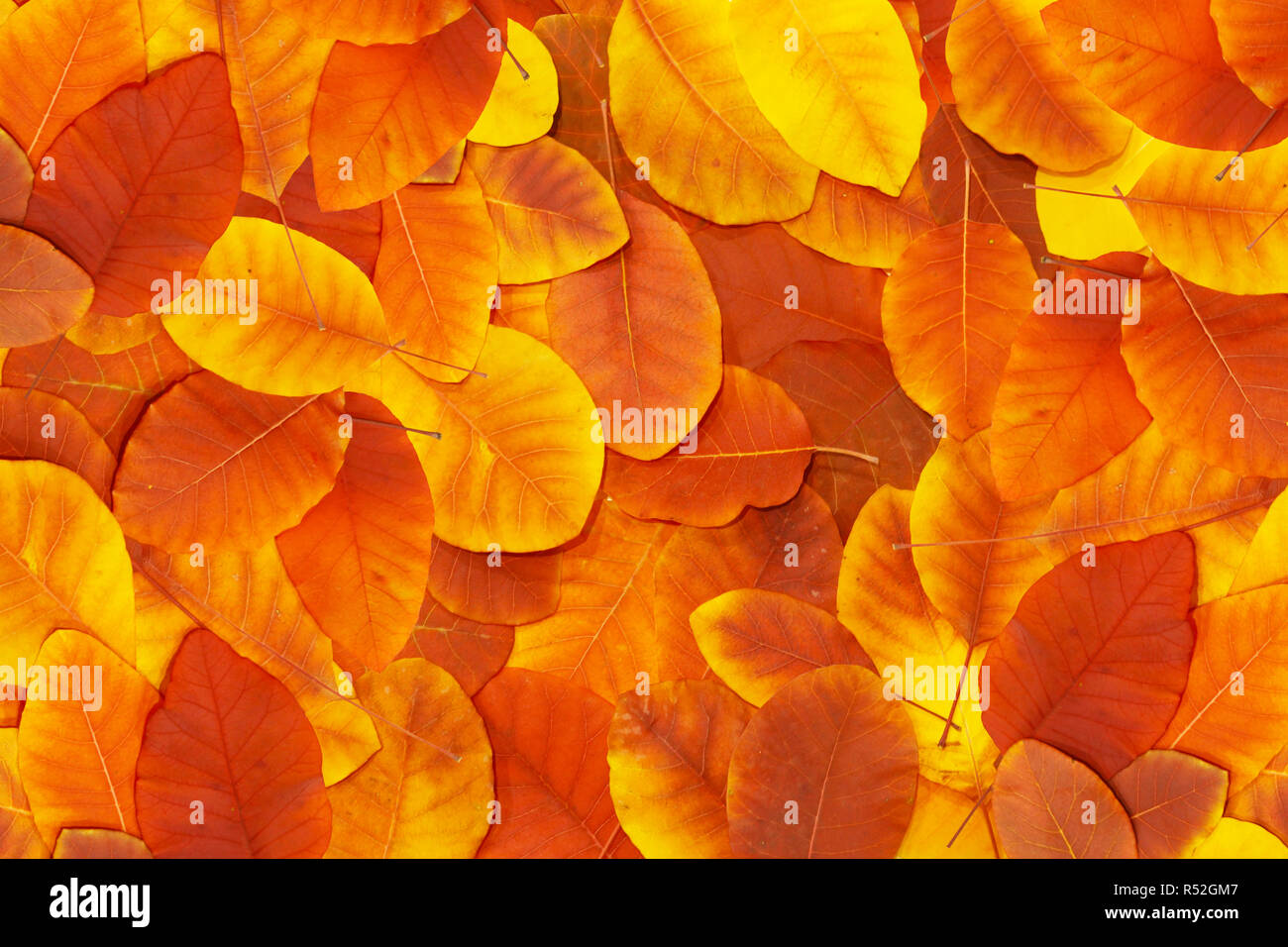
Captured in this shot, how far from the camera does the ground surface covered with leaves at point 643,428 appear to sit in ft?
1.75

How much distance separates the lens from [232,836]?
53 centimetres

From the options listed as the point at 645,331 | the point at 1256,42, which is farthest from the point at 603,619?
the point at 1256,42

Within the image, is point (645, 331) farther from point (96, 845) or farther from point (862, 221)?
point (96, 845)

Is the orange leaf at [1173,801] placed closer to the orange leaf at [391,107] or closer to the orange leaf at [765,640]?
the orange leaf at [765,640]

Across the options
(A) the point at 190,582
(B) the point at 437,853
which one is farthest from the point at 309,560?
(B) the point at 437,853

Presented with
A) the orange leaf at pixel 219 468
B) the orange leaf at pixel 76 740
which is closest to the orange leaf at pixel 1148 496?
the orange leaf at pixel 219 468

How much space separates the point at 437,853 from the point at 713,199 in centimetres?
45

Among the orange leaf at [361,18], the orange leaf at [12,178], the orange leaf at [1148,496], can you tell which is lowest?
the orange leaf at [1148,496]

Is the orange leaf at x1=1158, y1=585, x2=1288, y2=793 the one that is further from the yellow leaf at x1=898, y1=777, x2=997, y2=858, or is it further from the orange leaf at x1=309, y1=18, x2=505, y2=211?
the orange leaf at x1=309, y1=18, x2=505, y2=211

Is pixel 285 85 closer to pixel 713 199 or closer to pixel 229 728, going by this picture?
pixel 713 199

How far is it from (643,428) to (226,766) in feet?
1.06

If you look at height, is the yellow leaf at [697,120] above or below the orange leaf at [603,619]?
above

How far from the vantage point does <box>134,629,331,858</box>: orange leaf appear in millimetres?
531
